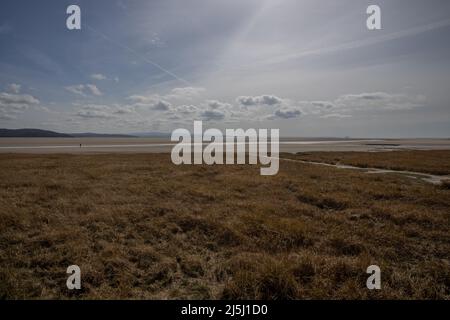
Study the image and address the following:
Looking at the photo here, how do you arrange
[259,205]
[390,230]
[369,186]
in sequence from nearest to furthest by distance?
[390,230]
[259,205]
[369,186]

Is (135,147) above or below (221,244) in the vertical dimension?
above

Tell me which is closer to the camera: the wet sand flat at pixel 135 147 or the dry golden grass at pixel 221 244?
the dry golden grass at pixel 221 244

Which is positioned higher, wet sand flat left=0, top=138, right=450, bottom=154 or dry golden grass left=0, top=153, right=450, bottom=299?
wet sand flat left=0, top=138, right=450, bottom=154

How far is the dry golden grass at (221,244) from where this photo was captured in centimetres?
488

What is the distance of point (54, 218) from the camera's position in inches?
349

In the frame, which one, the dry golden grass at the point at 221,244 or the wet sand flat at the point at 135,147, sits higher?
the wet sand flat at the point at 135,147

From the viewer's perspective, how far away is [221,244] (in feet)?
23.7

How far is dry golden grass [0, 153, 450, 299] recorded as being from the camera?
4883mm

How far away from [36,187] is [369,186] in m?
21.6

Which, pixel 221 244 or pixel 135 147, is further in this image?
pixel 135 147

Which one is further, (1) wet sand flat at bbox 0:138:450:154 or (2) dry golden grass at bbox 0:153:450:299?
(1) wet sand flat at bbox 0:138:450:154

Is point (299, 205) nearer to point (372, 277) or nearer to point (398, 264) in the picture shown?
point (398, 264)
